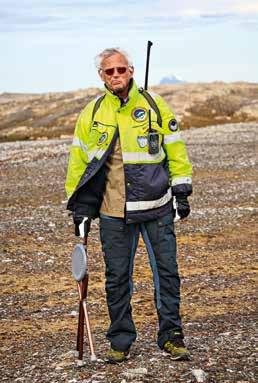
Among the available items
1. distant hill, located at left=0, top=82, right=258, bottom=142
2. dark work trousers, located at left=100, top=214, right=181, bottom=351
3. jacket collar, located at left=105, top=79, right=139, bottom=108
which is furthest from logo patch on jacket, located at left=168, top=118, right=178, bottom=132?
distant hill, located at left=0, top=82, right=258, bottom=142

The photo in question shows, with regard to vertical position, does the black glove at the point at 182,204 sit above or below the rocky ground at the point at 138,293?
above

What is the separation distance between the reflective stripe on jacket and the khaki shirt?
0.05m

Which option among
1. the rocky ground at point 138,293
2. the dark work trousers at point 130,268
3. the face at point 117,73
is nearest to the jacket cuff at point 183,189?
the dark work trousers at point 130,268

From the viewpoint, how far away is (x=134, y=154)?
6555mm

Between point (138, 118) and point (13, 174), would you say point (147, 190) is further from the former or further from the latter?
point (13, 174)

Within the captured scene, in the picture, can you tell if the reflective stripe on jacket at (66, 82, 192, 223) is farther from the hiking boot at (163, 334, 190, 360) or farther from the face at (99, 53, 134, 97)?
the hiking boot at (163, 334, 190, 360)

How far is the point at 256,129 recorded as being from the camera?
40125 mm

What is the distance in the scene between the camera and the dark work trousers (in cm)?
670

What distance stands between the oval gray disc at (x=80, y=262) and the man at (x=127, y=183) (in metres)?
0.15

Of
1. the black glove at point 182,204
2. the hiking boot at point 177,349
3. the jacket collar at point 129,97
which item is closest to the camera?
the jacket collar at point 129,97

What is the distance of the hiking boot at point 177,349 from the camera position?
683cm

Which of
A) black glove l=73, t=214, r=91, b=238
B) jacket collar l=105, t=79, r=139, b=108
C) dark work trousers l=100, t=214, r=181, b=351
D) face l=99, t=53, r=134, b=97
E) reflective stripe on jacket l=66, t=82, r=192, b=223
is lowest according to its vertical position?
dark work trousers l=100, t=214, r=181, b=351

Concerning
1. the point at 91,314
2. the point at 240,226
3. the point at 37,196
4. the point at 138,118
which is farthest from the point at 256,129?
the point at 138,118

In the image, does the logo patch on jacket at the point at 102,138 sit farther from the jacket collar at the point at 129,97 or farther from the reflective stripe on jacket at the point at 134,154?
the jacket collar at the point at 129,97
